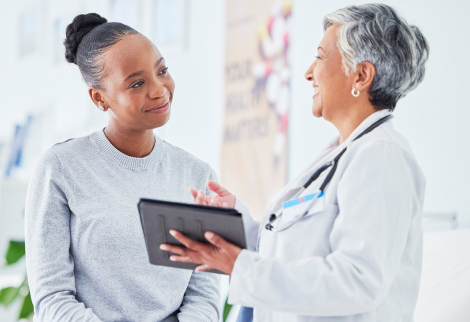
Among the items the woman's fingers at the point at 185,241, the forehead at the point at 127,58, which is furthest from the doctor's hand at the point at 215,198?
the forehead at the point at 127,58

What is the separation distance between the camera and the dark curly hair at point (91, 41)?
1.63m

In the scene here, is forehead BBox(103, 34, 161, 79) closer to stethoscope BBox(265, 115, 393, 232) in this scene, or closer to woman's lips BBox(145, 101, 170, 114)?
woman's lips BBox(145, 101, 170, 114)

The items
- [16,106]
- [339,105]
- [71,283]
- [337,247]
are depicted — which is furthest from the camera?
[16,106]

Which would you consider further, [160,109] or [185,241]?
[160,109]

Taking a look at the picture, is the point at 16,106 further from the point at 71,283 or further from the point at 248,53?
the point at 71,283

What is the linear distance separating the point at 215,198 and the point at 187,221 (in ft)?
1.30

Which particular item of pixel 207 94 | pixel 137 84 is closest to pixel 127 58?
pixel 137 84

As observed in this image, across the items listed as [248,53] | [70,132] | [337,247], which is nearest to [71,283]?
[337,247]

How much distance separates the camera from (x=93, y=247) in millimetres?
1528

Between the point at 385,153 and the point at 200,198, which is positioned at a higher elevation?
the point at 385,153

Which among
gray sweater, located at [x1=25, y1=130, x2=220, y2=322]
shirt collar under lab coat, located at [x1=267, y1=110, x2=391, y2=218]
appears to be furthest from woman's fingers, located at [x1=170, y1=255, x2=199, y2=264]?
gray sweater, located at [x1=25, y1=130, x2=220, y2=322]

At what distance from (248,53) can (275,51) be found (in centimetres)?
28

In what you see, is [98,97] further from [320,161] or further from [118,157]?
[320,161]

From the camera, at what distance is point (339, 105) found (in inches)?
51.8
